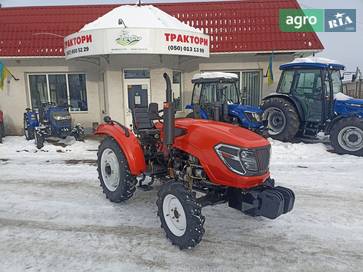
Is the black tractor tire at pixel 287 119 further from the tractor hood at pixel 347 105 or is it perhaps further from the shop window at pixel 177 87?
the shop window at pixel 177 87

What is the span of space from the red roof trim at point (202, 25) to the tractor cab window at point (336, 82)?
3122 millimetres

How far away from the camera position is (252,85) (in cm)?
1285

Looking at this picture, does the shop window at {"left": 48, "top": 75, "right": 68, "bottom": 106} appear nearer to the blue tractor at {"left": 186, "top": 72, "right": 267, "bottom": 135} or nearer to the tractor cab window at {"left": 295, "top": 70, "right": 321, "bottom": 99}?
the blue tractor at {"left": 186, "top": 72, "right": 267, "bottom": 135}

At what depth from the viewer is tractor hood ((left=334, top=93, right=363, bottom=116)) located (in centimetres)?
828

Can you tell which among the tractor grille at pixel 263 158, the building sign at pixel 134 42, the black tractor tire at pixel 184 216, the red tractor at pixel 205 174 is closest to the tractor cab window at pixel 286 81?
the building sign at pixel 134 42

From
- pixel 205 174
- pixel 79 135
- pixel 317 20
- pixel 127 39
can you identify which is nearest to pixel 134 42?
pixel 127 39

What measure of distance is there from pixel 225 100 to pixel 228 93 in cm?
43

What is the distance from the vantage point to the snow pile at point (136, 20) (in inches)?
375

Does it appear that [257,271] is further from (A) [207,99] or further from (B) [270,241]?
(A) [207,99]

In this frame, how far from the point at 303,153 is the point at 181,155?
16.9 ft

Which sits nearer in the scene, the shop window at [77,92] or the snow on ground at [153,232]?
the snow on ground at [153,232]

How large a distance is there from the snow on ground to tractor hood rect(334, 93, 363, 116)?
2.70m

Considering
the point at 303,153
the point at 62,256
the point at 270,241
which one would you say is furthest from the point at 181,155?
the point at 303,153

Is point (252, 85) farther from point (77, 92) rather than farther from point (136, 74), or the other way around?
point (77, 92)
